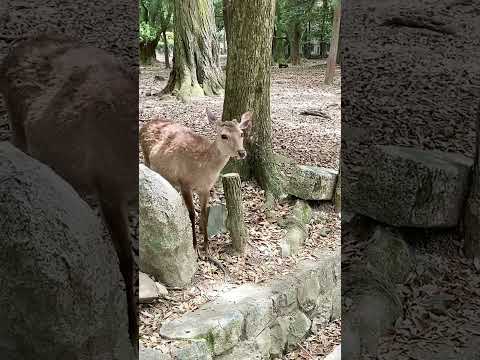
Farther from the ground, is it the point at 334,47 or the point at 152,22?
the point at 152,22

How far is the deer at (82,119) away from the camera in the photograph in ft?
6.27

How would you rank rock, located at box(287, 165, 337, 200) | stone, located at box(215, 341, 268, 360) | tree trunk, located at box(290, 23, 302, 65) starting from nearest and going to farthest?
stone, located at box(215, 341, 268, 360) < rock, located at box(287, 165, 337, 200) < tree trunk, located at box(290, 23, 302, 65)

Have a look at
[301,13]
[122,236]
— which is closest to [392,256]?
[122,236]

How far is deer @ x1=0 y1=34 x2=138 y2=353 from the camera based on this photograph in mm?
1910

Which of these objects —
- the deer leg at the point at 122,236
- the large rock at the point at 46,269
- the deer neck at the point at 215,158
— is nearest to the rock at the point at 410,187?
the deer leg at the point at 122,236

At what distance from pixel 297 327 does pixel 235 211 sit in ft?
3.92

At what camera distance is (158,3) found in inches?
658

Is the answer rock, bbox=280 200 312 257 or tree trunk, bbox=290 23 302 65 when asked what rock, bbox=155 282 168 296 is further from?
tree trunk, bbox=290 23 302 65

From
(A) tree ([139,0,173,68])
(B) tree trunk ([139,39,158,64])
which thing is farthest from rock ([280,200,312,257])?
(B) tree trunk ([139,39,158,64])

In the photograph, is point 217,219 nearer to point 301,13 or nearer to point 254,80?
point 254,80

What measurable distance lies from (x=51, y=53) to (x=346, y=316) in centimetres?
142

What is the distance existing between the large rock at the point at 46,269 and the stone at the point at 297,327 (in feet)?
9.92

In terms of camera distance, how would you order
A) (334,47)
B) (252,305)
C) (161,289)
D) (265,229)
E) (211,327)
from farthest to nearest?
(334,47)
(265,229)
(252,305)
(161,289)
(211,327)

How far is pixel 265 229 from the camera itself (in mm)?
5426
